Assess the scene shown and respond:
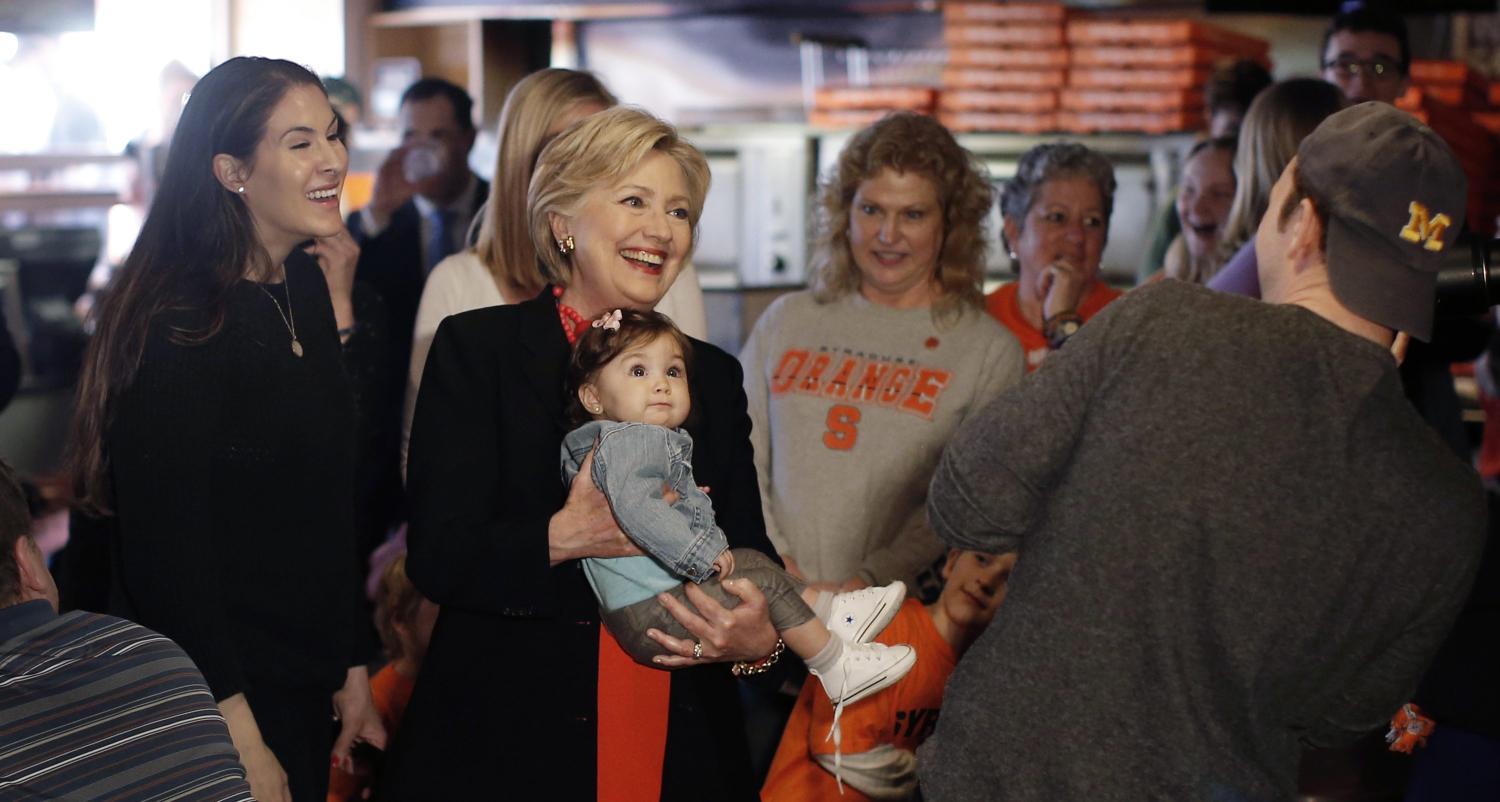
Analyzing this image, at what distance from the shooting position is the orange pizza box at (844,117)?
20.5 ft

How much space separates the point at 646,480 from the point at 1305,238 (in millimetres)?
829

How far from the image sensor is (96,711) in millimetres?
1681

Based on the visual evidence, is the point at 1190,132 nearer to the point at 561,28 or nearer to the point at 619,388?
the point at 561,28

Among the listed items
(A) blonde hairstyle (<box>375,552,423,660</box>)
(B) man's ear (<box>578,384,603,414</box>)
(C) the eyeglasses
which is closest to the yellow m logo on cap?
(B) man's ear (<box>578,384,603,414</box>)

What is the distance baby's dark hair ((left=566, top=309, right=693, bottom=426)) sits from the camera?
74.9 inches

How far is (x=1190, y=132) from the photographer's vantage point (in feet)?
18.7

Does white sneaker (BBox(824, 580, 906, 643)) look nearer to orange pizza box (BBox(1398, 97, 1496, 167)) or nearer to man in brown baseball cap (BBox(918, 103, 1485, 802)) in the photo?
man in brown baseball cap (BBox(918, 103, 1485, 802))

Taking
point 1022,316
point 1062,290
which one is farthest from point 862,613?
point 1022,316

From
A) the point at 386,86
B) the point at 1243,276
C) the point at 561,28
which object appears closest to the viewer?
the point at 1243,276

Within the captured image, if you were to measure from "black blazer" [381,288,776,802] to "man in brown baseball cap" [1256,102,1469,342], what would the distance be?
0.94 metres

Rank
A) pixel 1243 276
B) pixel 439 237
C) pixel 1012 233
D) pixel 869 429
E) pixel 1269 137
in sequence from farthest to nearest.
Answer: pixel 439 237 → pixel 1012 233 → pixel 1269 137 → pixel 869 429 → pixel 1243 276

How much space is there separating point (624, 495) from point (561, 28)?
669 centimetres

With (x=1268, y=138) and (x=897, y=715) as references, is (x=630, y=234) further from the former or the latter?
(x=1268, y=138)

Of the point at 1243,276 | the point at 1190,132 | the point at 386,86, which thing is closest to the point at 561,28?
the point at 386,86
